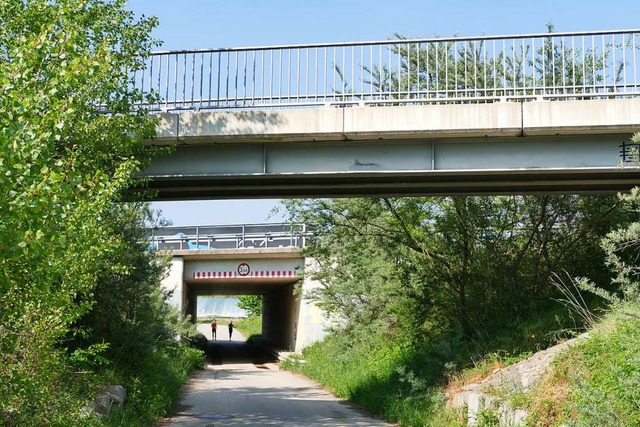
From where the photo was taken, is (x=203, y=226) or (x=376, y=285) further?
(x=203, y=226)

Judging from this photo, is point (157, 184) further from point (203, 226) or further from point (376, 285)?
point (203, 226)

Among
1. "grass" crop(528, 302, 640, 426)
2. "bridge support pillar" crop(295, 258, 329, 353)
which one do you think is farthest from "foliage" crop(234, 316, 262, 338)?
"grass" crop(528, 302, 640, 426)

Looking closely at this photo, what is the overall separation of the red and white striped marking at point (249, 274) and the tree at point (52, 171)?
78.5 ft

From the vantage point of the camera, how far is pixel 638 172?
16.0 meters

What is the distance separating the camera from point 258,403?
20766mm

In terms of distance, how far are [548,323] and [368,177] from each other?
4.56 m

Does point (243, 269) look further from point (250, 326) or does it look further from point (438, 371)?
point (250, 326)

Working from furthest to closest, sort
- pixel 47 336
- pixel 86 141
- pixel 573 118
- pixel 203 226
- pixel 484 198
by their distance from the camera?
pixel 203 226
pixel 484 198
pixel 573 118
pixel 86 141
pixel 47 336

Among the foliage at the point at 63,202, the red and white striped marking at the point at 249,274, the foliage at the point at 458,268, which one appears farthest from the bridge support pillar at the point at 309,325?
the foliage at the point at 63,202

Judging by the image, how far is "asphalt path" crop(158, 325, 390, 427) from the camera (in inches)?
667

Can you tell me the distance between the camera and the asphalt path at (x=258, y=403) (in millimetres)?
16938

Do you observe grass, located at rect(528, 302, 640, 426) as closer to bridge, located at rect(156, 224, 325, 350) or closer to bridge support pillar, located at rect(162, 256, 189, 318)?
bridge, located at rect(156, 224, 325, 350)

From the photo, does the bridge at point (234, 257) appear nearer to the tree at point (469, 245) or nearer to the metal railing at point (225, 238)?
the metal railing at point (225, 238)

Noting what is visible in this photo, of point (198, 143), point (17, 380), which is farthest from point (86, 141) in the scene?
point (17, 380)
